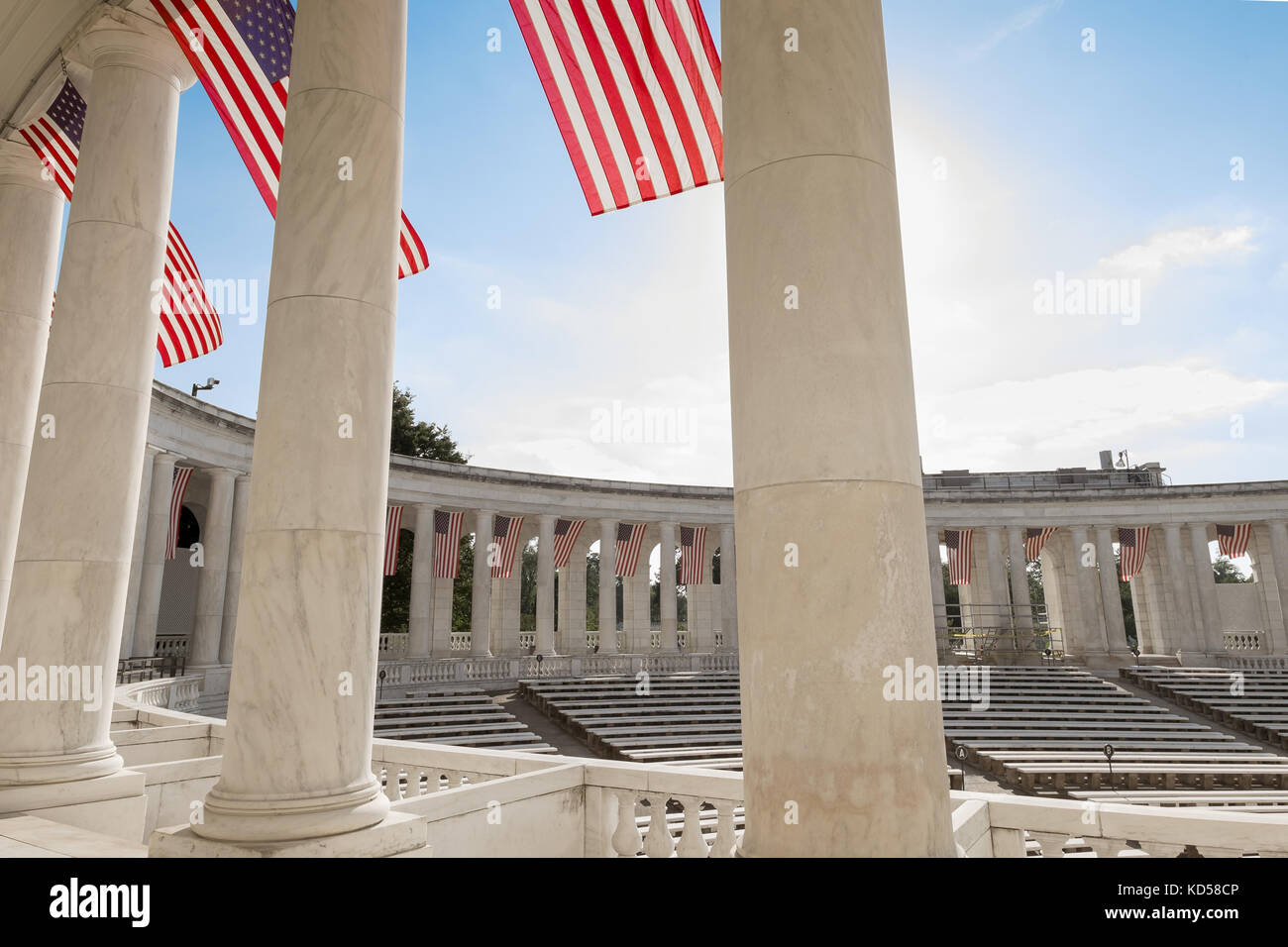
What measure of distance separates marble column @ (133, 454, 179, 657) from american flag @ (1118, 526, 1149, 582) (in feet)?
414

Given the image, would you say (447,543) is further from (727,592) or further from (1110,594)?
(1110,594)

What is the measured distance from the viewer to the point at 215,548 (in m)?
84.1

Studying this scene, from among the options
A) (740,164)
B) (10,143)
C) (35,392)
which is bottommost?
(740,164)

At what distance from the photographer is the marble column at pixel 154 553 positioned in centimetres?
7438

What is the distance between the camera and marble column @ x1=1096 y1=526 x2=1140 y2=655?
425 ft

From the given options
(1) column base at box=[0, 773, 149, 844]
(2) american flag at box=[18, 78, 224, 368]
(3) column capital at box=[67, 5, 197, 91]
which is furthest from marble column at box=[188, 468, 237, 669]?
(3) column capital at box=[67, 5, 197, 91]

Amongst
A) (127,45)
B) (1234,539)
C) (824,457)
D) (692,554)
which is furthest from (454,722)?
(1234,539)

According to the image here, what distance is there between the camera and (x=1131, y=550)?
4808 inches

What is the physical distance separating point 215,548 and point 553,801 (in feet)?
247

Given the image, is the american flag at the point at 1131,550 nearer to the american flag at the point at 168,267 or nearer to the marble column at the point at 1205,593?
the marble column at the point at 1205,593

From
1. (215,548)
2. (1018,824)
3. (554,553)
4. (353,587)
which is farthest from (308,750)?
(554,553)

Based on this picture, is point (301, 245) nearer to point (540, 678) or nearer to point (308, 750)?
point (308, 750)

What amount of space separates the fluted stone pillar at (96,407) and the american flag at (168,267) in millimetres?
2245

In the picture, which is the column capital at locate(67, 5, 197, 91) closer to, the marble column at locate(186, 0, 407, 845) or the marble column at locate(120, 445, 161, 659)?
the marble column at locate(186, 0, 407, 845)
